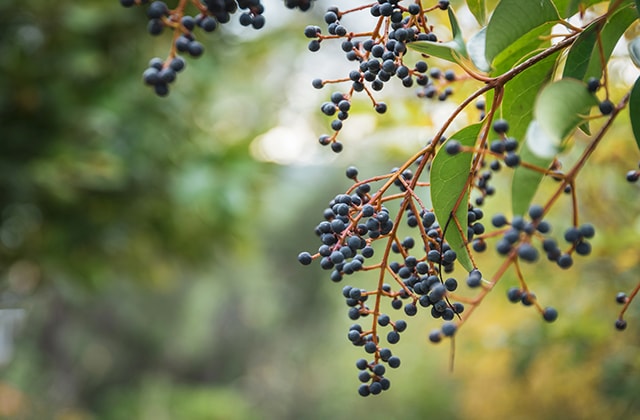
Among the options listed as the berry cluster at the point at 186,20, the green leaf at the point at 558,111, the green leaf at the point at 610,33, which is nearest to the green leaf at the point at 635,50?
the green leaf at the point at 610,33

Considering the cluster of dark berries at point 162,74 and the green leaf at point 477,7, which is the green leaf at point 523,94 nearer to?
the green leaf at point 477,7

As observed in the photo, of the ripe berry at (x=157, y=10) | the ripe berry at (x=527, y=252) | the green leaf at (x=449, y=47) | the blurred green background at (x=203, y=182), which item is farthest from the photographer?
the blurred green background at (x=203, y=182)

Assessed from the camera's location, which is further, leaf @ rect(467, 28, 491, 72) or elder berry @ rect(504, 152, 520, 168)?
leaf @ rect(467, 28, 491, 72)

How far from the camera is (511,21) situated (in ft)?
1.45

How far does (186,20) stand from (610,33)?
341 millimetres

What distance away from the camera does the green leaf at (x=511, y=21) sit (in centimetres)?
44

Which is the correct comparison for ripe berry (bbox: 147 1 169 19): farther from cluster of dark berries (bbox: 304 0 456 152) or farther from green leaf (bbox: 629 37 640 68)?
green leaf (bbox: 629 37 640 68)

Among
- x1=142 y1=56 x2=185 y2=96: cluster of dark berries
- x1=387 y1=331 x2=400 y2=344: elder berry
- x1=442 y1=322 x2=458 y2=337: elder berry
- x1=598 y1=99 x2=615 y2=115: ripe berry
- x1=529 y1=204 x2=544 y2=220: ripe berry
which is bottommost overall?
x1=387 y1=331 x2=400 y2=344: elder berry

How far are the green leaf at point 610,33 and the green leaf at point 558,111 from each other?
0.44 ft

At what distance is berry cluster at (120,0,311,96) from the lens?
51cm

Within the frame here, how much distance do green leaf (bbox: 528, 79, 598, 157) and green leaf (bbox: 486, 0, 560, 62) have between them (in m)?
0.09

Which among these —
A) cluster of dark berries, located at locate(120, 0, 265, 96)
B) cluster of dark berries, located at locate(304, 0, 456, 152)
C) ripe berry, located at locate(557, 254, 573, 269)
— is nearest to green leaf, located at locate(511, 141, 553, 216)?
ripe berry, located at locate(557, 254, 573, 269)

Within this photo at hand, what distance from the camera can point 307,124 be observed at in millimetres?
2371

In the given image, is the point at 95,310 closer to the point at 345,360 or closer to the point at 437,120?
the point at 345,360
